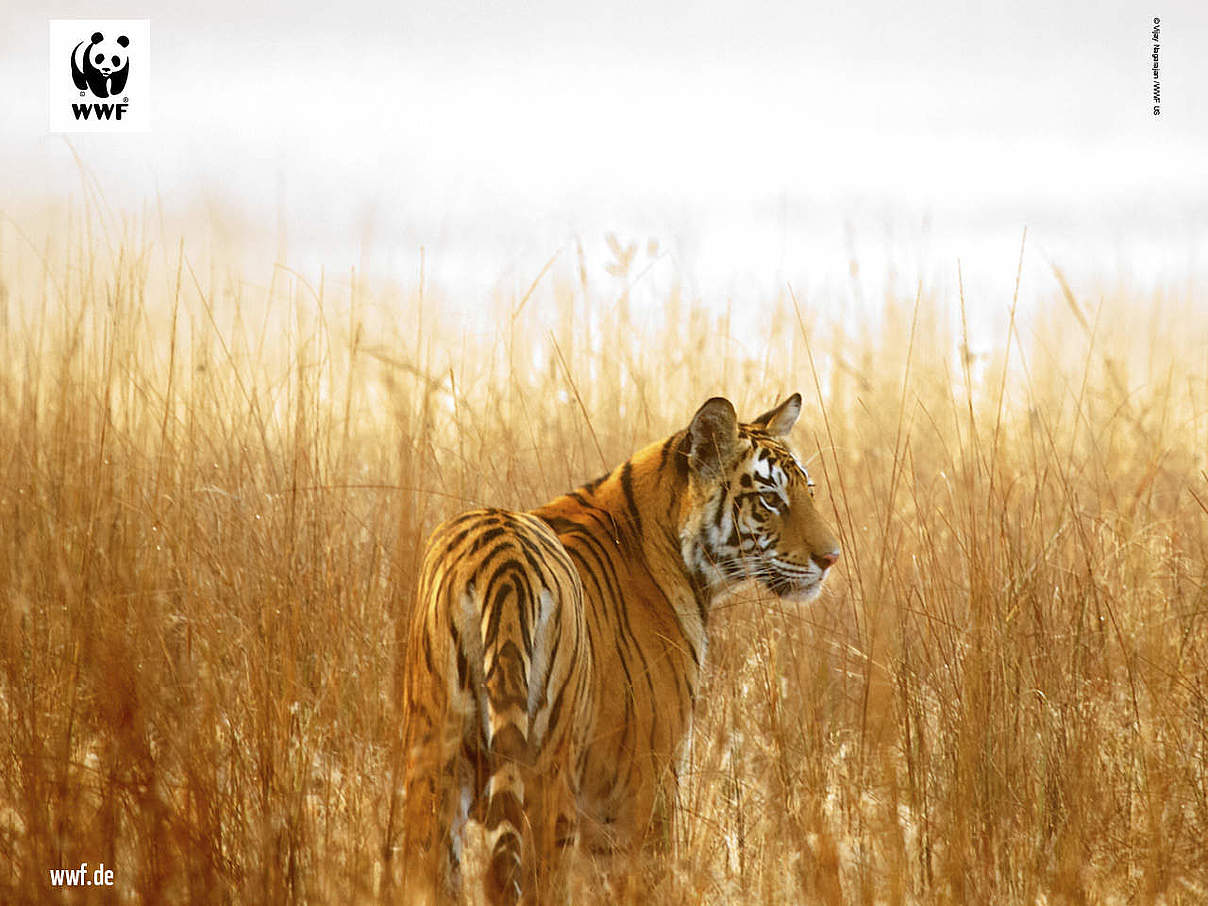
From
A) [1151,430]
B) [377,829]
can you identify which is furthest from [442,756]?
[1151,430]

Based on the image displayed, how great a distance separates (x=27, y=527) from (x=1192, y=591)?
361 centimetres

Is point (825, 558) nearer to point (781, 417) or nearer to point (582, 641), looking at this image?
point (781, 417)

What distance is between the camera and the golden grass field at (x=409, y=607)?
7.73ft

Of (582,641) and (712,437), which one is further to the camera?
(712,437)

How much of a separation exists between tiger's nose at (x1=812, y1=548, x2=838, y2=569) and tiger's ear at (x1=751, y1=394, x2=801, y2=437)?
0.42 m

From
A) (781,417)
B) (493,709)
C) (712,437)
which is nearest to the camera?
(493,709)

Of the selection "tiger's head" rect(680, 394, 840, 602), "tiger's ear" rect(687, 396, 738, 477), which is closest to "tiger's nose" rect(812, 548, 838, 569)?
"tiger's head" rect(680, 394, 840, 602)

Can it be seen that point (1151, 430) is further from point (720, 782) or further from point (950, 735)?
point (720, 782)

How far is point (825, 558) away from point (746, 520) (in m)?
0.22

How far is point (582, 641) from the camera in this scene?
2.41 m

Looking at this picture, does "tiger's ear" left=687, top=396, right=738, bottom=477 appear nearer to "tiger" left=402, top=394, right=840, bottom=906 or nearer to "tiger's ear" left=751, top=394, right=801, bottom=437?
"tiger" left=402, top=394, right=840, bottom=906

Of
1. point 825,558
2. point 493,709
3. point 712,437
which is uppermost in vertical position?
point 712,437

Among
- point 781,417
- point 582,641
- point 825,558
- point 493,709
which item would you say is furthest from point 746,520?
point 493,709

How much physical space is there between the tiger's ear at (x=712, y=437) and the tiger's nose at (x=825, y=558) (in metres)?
0.33
